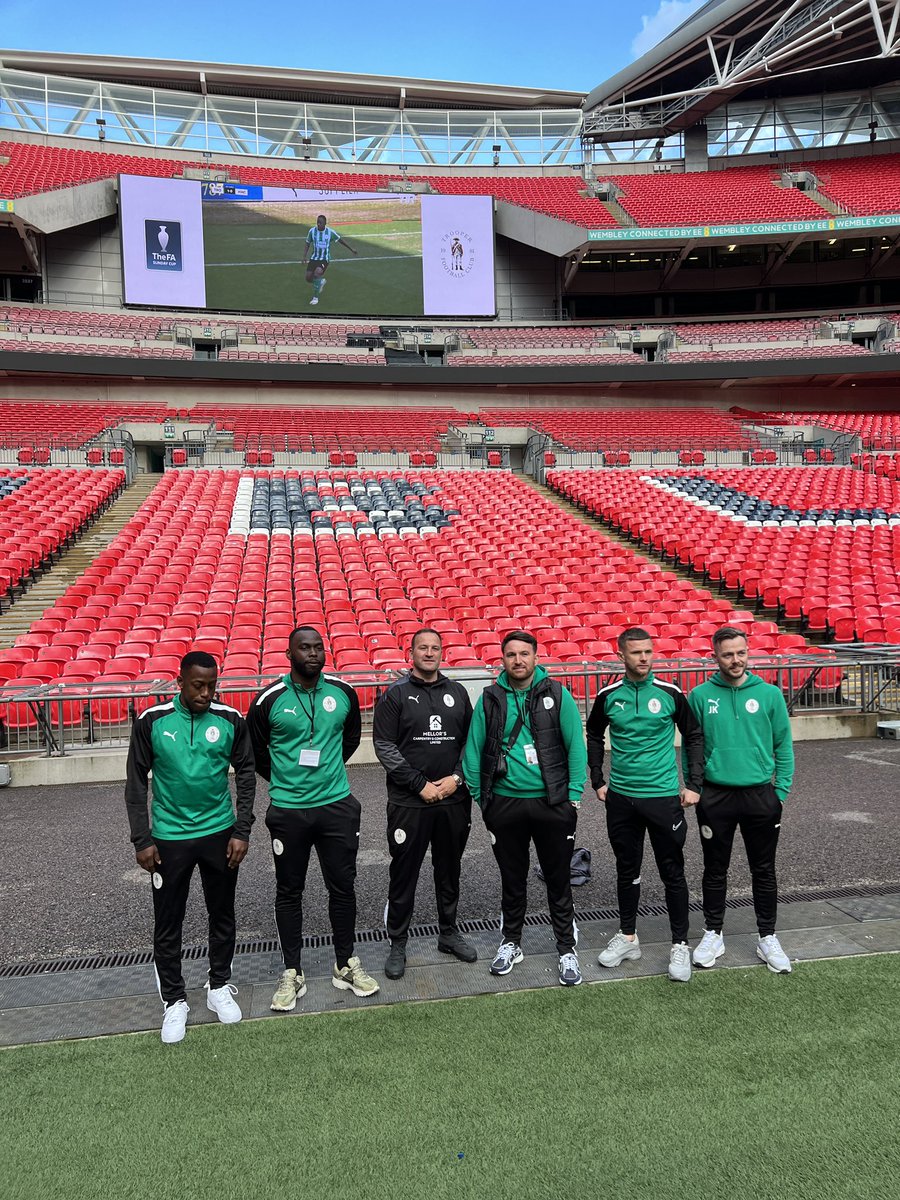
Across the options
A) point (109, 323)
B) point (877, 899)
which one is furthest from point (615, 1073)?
point (109, 323)

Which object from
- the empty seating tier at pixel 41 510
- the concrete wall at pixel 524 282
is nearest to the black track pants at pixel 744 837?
the empty seating tier at pixel 41 510

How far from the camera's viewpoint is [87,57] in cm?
3812

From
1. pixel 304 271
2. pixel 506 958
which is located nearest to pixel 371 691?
→ pixel 506 958

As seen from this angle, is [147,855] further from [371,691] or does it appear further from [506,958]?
[371,691]

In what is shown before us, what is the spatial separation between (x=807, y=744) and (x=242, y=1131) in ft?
27.2

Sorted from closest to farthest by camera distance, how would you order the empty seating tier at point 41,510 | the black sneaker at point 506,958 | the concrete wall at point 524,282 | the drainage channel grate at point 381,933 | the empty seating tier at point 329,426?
the black sneaker at point 506,958 < the drainage channel grate at point 381,933 < the empty seating tier at point 41,510 < the empty seating tier at point 329,426 < the concrete wall at point 524,282

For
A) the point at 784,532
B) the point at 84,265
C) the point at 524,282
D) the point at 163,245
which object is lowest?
the point at 784,532

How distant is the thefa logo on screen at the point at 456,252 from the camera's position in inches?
1433

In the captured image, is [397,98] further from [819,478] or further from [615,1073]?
[615,1073]


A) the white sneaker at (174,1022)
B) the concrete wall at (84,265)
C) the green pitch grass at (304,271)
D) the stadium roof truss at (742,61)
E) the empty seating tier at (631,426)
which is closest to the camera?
the white sneaker at (174,1022)

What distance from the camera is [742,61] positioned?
3578cm

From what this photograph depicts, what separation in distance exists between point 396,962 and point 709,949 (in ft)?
5.63

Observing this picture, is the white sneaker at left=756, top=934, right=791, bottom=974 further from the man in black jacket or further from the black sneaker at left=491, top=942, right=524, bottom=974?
the man in black jacket

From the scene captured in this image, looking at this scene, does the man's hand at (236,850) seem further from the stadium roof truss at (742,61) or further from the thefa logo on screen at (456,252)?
the stadium roof truss at (742,61)
